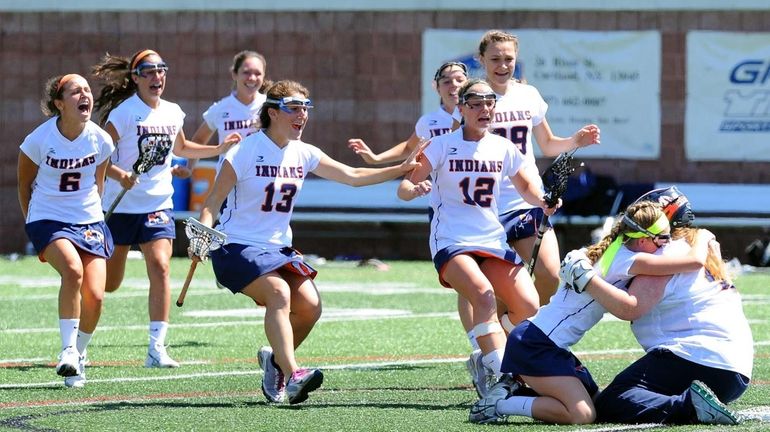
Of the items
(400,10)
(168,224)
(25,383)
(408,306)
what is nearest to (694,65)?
(400,10)

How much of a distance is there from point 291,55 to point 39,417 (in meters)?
14.4

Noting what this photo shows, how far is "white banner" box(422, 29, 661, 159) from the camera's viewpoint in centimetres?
2138

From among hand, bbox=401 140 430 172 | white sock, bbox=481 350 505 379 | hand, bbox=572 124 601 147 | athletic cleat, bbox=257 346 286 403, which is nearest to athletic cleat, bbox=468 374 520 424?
white sock, bbox=481 350 505 379

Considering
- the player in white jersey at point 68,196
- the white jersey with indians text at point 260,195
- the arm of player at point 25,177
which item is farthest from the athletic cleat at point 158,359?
the white jersey with indians text at point 260,195

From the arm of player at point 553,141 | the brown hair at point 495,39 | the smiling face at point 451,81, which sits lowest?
the arm of player at point 553,141

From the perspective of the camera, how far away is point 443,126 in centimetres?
1112

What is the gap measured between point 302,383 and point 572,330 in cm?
152

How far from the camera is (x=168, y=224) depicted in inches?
440

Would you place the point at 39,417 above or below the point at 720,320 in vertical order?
below

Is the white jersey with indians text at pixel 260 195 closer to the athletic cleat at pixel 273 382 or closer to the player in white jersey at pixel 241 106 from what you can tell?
the athletic cleat at pixel 273 382

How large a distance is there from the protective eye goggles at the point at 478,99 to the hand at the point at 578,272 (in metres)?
1.67

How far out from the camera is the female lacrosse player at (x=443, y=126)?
401 inches

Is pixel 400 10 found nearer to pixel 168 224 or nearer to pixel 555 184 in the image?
pixel 168 224

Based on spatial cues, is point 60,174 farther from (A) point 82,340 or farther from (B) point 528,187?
(B) point 528,187
